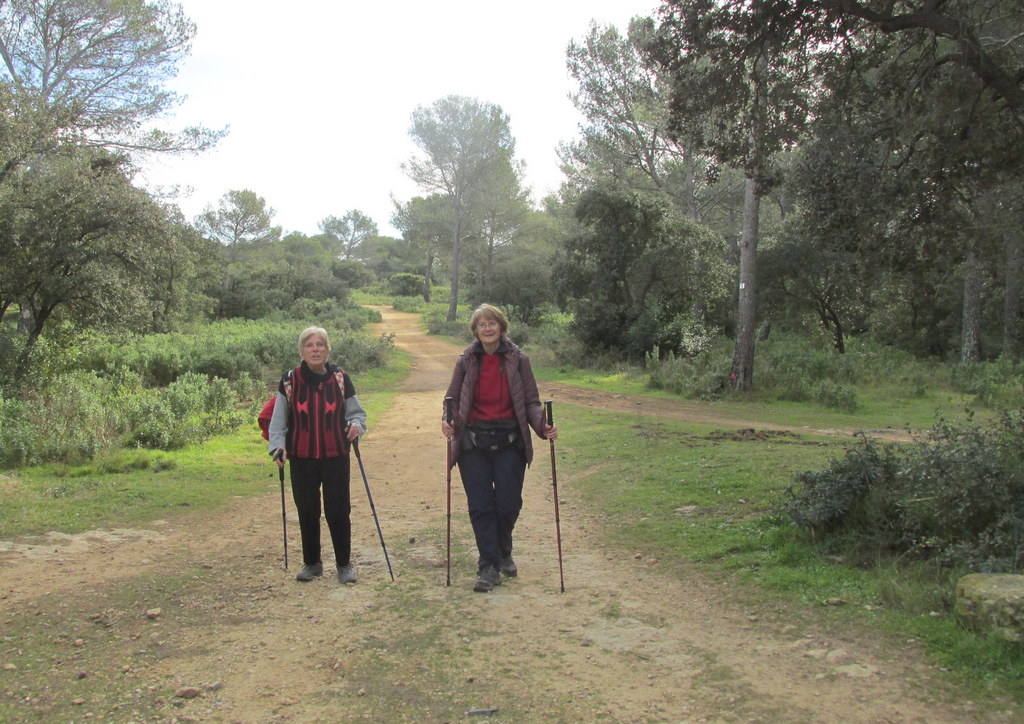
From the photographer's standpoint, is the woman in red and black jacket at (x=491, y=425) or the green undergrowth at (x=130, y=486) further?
the green undergrowth at (x=130, y=486)

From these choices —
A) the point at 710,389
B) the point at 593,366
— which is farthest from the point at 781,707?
the point at 593,366

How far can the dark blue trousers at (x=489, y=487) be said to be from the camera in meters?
5.39

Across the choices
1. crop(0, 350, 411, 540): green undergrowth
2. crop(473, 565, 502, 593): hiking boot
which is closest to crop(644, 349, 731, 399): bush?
crop(0, 350, 411, 540): green undergrowth

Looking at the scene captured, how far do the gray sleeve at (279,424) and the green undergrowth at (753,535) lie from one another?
285cm

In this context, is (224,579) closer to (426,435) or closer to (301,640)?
(301,640)

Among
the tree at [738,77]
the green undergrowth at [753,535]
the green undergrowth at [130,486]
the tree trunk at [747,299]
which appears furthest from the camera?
the tree trunk at [747,299]

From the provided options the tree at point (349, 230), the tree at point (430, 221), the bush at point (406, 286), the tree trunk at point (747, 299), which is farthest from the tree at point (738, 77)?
the tree at point (349, 230)

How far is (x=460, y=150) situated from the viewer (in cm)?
4447

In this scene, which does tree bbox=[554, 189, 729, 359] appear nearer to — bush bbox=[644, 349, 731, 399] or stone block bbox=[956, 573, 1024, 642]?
bush bbox=[644, 349, 731, 399]

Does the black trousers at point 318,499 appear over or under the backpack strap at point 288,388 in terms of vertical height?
under

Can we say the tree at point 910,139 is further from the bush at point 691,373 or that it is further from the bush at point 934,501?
the bush at point 691,373

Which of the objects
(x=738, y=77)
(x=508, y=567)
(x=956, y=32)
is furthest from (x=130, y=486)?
(x=956, y=32)

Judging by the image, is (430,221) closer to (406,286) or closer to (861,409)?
(406,286)

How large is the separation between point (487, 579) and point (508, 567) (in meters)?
0.35
